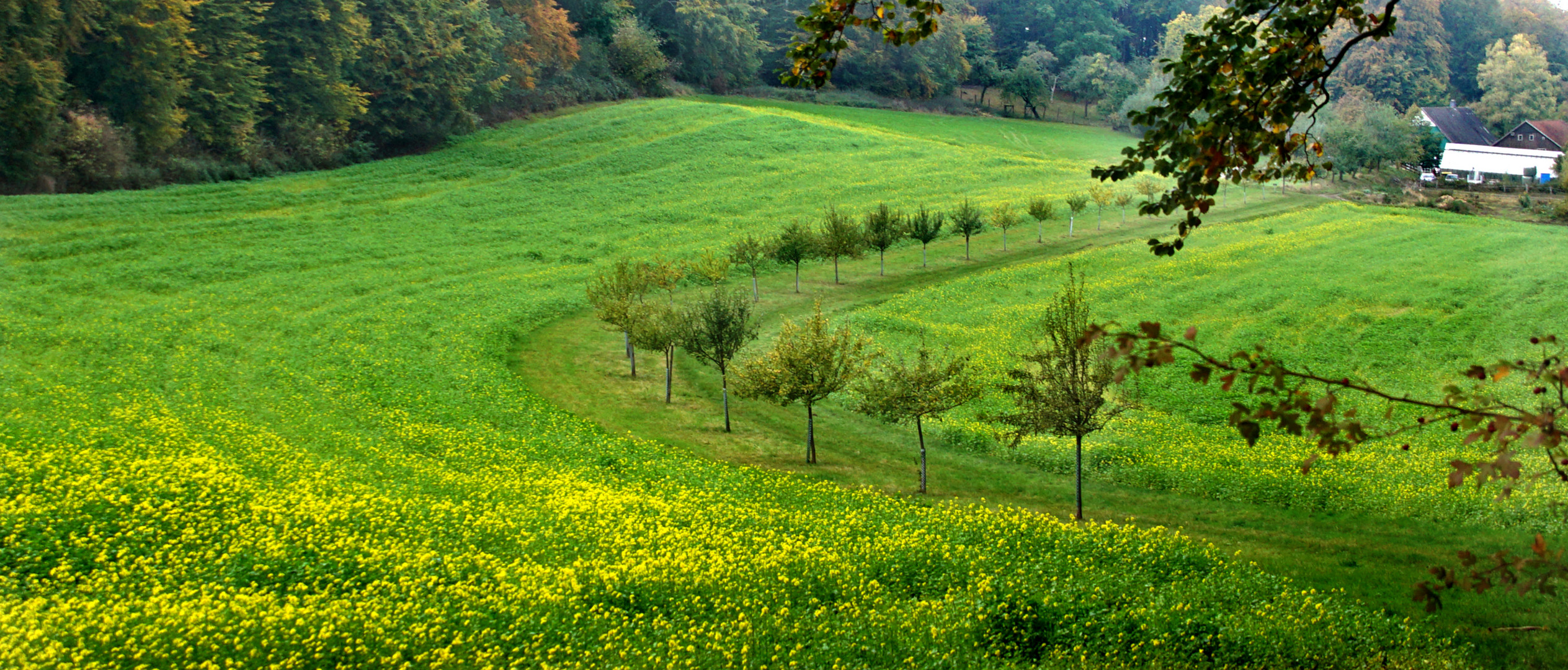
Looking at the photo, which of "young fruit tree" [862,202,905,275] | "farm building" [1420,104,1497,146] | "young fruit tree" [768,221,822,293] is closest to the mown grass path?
"young fruit tree" [768,221,822,293]

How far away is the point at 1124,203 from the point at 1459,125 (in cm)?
5613

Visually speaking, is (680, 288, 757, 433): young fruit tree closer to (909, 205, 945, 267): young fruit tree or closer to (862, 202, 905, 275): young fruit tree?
(862, 202, 905, 275): young fruit tree

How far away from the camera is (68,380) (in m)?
26.1

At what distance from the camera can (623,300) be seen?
3334 cm

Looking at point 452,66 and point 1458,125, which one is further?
point 1458,125

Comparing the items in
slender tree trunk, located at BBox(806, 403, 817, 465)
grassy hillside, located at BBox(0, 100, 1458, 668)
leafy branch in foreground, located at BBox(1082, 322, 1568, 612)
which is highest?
leafy branch in foreground, located at BBox(1082, 322, 1568, 612)

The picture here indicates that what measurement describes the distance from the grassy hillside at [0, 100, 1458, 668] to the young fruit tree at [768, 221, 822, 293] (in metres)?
11.4

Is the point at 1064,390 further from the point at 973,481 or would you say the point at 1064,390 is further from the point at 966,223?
the point at 966,223

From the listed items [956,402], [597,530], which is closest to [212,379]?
[597,530]

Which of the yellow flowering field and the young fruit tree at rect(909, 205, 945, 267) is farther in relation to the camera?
the young fruit tree at rect(909, 205, 945, 267)

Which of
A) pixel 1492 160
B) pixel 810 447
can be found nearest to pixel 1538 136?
pixel 1492 160

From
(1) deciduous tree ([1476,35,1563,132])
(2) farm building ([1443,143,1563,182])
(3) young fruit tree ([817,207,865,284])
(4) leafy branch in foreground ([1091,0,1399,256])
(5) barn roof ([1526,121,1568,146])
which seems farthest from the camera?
(1) deciduous tree ([1476,35,1563,132])

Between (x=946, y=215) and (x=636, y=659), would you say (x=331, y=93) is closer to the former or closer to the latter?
(x=946, y=215)

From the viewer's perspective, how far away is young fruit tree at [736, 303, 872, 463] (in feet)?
82.1
